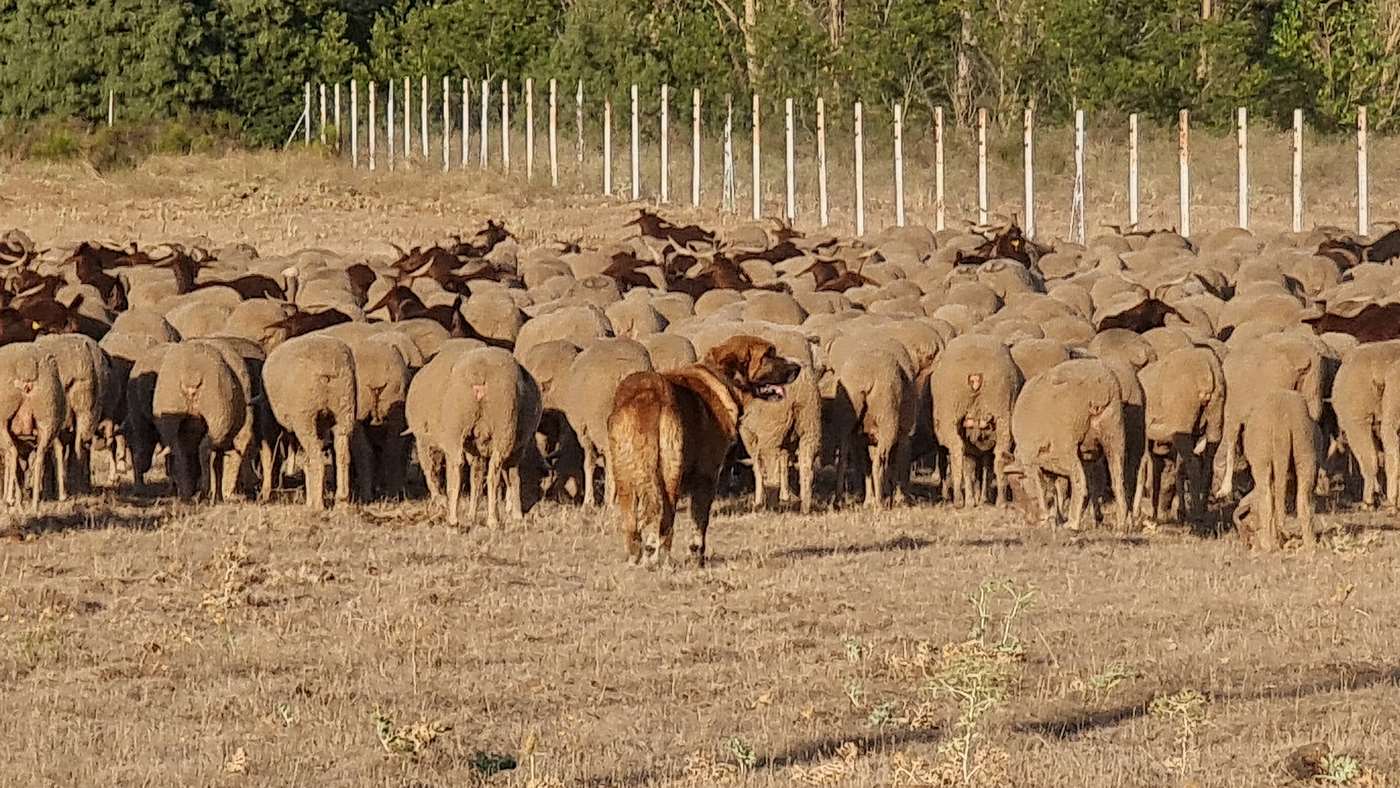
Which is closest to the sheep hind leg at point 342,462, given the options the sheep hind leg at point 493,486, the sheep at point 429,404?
the sheep at point 429,404

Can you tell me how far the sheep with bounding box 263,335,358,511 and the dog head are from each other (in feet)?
13.7

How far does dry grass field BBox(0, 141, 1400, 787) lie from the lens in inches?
349

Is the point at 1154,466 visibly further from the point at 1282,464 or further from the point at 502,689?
the point at 502,689

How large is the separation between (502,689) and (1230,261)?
1621cm

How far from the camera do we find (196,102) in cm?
6675

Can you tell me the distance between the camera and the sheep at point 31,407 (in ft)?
52.0

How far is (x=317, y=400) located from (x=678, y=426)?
4.48m

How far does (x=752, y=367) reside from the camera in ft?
42.9

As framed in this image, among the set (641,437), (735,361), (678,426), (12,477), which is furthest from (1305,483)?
(12,477)

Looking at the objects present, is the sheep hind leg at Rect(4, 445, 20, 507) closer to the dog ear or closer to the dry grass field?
the dry grass field

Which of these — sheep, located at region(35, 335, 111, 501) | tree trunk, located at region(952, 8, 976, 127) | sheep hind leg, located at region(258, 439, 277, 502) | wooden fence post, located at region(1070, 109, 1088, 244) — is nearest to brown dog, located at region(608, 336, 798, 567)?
sheep hind leg, located at region(258, 439, 277, 502)

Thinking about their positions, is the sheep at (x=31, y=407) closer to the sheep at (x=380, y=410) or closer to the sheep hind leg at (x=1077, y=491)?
the sheep at (x=380, y=410)

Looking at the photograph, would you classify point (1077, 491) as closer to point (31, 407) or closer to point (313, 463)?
point (313, 463)

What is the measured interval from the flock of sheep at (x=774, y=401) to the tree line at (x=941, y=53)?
30900 mm
